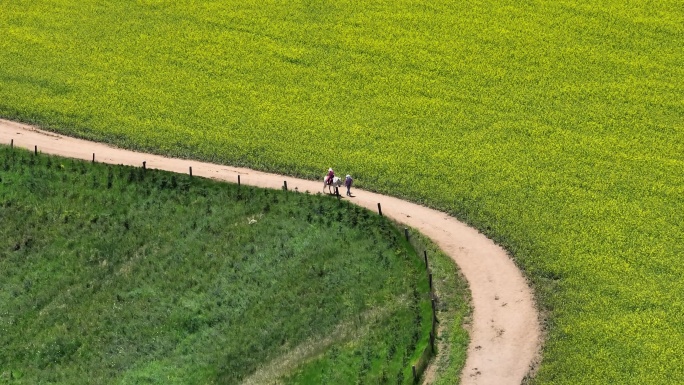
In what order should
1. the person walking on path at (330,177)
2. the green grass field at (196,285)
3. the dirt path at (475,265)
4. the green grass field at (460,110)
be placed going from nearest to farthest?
the dirt path at (475,265)
the green grass field at (196,285)
the green grass field at (460,110)
the person walking on path at (330,177)

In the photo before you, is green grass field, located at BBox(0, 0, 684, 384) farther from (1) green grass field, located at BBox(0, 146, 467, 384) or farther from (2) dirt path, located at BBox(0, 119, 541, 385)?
(1) green grass field, located at BBox(0, 146, 467, 384)

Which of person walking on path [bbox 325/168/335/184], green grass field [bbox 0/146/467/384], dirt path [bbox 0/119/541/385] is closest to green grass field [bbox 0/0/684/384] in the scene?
dirt path [bbox 0/119/541/385]

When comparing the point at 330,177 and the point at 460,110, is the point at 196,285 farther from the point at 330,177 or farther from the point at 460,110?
the point at 460,110

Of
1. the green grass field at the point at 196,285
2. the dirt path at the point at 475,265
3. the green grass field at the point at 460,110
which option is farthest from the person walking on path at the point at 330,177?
the green grass field at the point at 460,110

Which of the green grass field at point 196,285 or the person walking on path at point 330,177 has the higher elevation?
the person walking on path at point 330,177

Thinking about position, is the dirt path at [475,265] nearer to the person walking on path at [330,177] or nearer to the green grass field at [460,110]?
the green grass field at [460,110]

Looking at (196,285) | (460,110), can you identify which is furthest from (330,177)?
(460,110)
